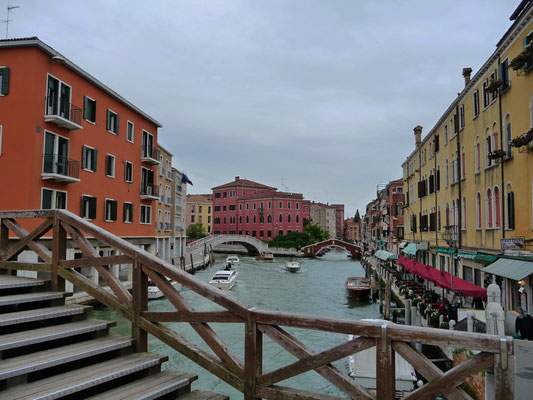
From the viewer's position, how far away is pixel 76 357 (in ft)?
11.7

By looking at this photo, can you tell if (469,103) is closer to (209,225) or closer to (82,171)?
(82,171)

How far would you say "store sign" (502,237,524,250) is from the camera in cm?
1362

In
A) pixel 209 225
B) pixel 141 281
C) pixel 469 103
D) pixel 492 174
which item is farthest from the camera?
pixel 209 225

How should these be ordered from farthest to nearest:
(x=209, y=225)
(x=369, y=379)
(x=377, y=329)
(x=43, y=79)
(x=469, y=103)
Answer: (x=209, y=225) → (x=469, y=103) → (x=43, y=79) → (x=369, y=379) → (x=377, y=329)

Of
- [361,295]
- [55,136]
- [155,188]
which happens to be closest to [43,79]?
[55,136]

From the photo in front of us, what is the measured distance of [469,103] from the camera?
1970cm

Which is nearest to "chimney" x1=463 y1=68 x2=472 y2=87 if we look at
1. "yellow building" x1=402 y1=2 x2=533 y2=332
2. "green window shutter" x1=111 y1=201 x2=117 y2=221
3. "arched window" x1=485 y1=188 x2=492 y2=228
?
"yellow building" x1=402 y1=2 x2=533 y2=332

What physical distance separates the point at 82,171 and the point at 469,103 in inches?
745

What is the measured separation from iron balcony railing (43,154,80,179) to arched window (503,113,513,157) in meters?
18.2

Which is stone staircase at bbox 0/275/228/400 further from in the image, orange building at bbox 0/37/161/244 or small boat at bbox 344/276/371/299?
small boat at bbox 344/276/371/299

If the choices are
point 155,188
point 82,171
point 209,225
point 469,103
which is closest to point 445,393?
point 469,103

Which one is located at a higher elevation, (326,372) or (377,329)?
(377,329)

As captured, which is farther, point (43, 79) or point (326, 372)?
point (43, 79)

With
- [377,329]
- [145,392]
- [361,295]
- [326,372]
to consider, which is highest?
[377,329]
